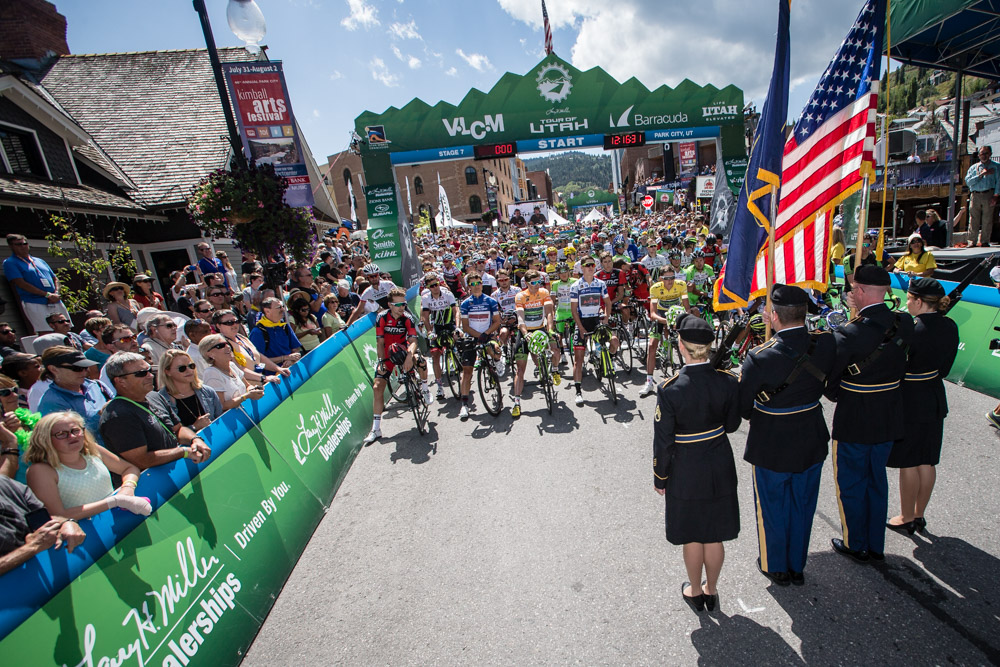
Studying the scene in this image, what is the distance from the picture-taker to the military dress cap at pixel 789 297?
117 inches

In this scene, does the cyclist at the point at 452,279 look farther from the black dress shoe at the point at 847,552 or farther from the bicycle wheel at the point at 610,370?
the black dress shoe at the point at 847,552

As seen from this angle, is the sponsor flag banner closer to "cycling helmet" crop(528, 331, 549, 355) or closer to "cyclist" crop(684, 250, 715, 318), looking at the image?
"cycling helmet" crop(528, 331, 549, 355)

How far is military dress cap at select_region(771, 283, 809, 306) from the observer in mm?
2984

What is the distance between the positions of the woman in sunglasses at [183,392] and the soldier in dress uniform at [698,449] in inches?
149

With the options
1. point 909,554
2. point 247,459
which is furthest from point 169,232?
point 909,554

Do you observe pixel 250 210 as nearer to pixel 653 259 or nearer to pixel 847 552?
pixel 653 259

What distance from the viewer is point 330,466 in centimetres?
571

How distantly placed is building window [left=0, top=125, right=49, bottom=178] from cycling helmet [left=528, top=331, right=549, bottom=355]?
12.1 meters

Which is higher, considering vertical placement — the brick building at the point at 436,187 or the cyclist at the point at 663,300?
the brick building at the point at 436,187

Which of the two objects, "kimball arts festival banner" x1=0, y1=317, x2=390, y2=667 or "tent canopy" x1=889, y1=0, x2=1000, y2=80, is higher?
"tent canopy" x1=889, y1=0, x2=1000, y2=80

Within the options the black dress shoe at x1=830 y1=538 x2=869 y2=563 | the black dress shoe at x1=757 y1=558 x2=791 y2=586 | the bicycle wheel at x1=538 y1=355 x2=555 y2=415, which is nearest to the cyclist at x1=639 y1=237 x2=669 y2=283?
the bicycle wheel at x1=538 y1=355 x2=555 y2=415

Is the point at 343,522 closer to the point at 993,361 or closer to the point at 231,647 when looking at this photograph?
the point at 231,647

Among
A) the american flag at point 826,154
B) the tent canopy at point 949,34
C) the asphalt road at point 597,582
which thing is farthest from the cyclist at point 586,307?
the tent canopy at point 949,34

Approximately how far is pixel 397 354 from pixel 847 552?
561cm
